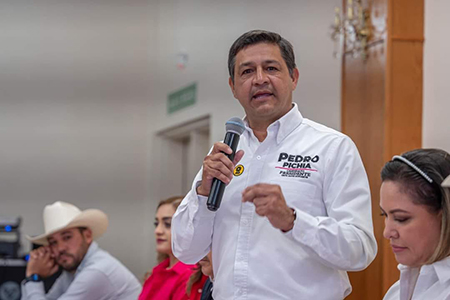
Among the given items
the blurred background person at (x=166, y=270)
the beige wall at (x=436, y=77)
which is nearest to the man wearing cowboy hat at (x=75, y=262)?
the blurred background person at (x=166, y=270)

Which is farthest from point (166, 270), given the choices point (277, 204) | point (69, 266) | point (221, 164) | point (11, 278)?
point (11, 278)

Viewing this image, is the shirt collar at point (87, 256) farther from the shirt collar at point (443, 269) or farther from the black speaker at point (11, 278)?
the shirt collar at point (443, 269)

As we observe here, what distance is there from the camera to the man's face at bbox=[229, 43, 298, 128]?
1842 millimetres

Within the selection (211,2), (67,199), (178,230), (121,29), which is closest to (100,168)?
(67,199)

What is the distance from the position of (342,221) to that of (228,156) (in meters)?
0.32

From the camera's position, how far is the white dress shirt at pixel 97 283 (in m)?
3.64

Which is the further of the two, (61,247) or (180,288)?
(61,247)

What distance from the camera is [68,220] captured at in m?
4.02

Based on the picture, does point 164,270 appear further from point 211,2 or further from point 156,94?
point 156,94

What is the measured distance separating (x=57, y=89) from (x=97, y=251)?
10.4 ft

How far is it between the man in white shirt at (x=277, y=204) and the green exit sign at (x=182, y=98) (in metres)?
4.13

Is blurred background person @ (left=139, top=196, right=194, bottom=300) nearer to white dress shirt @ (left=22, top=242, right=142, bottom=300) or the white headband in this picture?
white dress shirt @ (left=22, top=242, right=142, bottom=300)

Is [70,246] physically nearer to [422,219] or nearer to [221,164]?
[221,164]

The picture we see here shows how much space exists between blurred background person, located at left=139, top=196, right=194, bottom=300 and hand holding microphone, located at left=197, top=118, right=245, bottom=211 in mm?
1452
